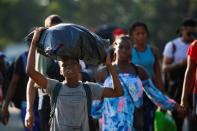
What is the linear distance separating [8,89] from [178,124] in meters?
2.60

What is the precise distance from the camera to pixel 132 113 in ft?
29.7

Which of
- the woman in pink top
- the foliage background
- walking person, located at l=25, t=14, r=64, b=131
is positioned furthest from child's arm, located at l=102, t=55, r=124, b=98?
the foliage background

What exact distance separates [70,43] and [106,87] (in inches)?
26.4

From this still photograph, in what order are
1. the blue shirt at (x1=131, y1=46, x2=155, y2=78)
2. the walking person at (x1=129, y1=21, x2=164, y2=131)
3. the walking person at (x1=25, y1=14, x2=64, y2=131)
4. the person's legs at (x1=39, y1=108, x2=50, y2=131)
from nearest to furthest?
the walking person at (x1=25, y1=14, x2=64, y2=131) < the person's legs at (x1=39, y1=108, x2=50, y2=131) < the walking person at (x1=129, y1=21, x2=164, y2=131) < the blue shirt at (x1=131, y1=46, x2=155, y2=78)

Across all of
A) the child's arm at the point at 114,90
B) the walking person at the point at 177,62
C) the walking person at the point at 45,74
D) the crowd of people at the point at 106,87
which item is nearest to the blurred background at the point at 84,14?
the walking person at the point at 177,62

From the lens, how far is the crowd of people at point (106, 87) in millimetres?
7223

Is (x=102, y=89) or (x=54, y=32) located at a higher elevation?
(x=54, y=32)

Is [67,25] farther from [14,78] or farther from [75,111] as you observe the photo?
[14,78]

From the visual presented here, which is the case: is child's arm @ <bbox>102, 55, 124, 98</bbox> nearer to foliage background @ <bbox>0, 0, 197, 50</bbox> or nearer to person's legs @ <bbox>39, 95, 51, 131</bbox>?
person's legs @ <bbox>39, 95, 51, 131</bbox>

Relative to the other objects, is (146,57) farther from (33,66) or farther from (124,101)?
(33,66)

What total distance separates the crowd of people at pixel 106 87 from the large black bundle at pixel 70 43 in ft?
0.32

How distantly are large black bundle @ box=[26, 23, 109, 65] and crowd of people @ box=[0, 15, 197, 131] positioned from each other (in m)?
0.10

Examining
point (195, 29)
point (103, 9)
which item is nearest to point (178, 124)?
point (195, 29)

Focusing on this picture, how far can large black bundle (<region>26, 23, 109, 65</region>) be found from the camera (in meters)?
7.02
